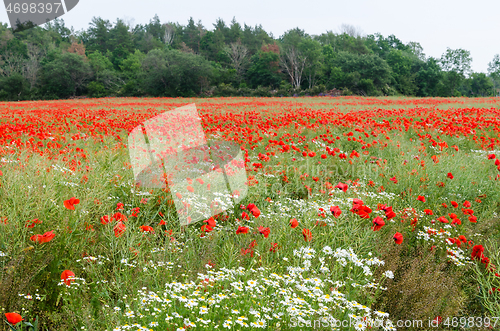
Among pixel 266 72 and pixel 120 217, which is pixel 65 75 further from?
pixel 120 217

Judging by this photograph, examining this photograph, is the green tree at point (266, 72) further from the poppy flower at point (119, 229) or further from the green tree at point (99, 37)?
the poppy flower at point (119, 229)

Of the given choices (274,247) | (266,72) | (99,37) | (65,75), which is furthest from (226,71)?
(274,247)

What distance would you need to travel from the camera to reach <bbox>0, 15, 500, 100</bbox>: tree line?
159ft

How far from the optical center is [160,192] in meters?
4.01

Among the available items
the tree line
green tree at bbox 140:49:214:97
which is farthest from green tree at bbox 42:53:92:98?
green tree at bbox 140:49:214:97

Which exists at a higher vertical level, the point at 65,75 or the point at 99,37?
the point at 99,37

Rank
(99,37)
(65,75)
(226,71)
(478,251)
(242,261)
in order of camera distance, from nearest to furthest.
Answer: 1. (478,251)
2. (242,261)
3. (65,75)
4. (226,71)
5. (99,37)

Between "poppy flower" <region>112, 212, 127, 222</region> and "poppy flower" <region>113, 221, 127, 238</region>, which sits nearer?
"poppy flower" <region>113, 221, 127, 238</region>

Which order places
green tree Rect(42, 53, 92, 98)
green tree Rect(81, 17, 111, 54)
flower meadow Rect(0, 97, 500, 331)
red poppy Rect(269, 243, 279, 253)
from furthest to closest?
green tree Rect(81, 17, 111, 54)
green tree Rect(42, 53, 92, 98)
red poppy Rect(269, 243, 279, 253)
flower meadow Rect(0, 97, 500, 331)

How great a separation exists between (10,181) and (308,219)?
2.81 meters

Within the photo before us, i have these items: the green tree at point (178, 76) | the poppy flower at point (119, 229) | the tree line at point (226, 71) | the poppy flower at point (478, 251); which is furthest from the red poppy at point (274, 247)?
the green tree at point (178, 76)

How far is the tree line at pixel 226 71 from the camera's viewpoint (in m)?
48.4

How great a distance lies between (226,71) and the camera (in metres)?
53.6

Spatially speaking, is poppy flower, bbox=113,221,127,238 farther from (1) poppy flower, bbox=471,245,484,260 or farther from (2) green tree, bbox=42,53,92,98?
(2) green tree, bbox=42,53,92,98
